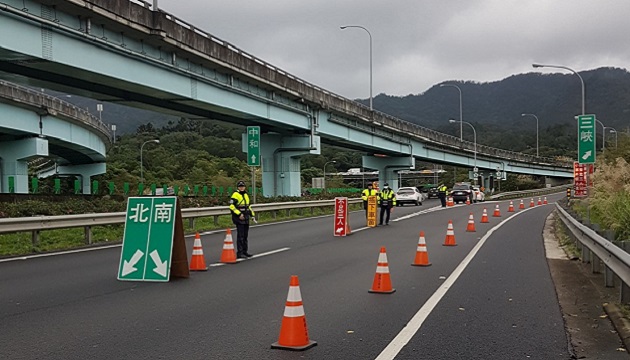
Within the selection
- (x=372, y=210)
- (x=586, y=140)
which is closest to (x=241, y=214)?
(x=372, y=210)

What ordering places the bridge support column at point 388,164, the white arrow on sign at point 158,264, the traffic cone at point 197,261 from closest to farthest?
the white arrow on sign at point 158,264 → the traffic cone at point 197,261 → the bridge support column at point 388,164

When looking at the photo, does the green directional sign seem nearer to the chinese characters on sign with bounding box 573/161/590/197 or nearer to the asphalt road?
the asphalt road

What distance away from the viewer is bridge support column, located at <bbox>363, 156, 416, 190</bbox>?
6838 centimetres

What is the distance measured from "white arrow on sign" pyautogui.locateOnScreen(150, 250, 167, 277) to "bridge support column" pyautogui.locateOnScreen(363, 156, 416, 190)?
57593 millimetres

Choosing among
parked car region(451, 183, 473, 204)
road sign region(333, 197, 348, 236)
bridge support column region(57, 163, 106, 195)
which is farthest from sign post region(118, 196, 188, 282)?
bridge support column region(57, 163, 106, 195)

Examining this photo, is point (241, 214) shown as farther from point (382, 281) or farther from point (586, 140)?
point (586, 140)

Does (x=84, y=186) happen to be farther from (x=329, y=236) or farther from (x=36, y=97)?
(x=329, y=236)

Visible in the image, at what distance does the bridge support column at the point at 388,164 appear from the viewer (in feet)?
224

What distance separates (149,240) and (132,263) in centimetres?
47

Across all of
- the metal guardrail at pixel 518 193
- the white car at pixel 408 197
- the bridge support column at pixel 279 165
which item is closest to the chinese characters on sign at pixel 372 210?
the bridge support column at pixel 279 165

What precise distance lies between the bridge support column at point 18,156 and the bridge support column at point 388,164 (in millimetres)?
33777

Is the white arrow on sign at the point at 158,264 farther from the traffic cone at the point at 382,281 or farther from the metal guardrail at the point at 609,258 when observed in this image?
the metal guardrail at the point at 609,258

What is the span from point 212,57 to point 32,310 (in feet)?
72.0

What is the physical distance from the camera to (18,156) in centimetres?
4356
